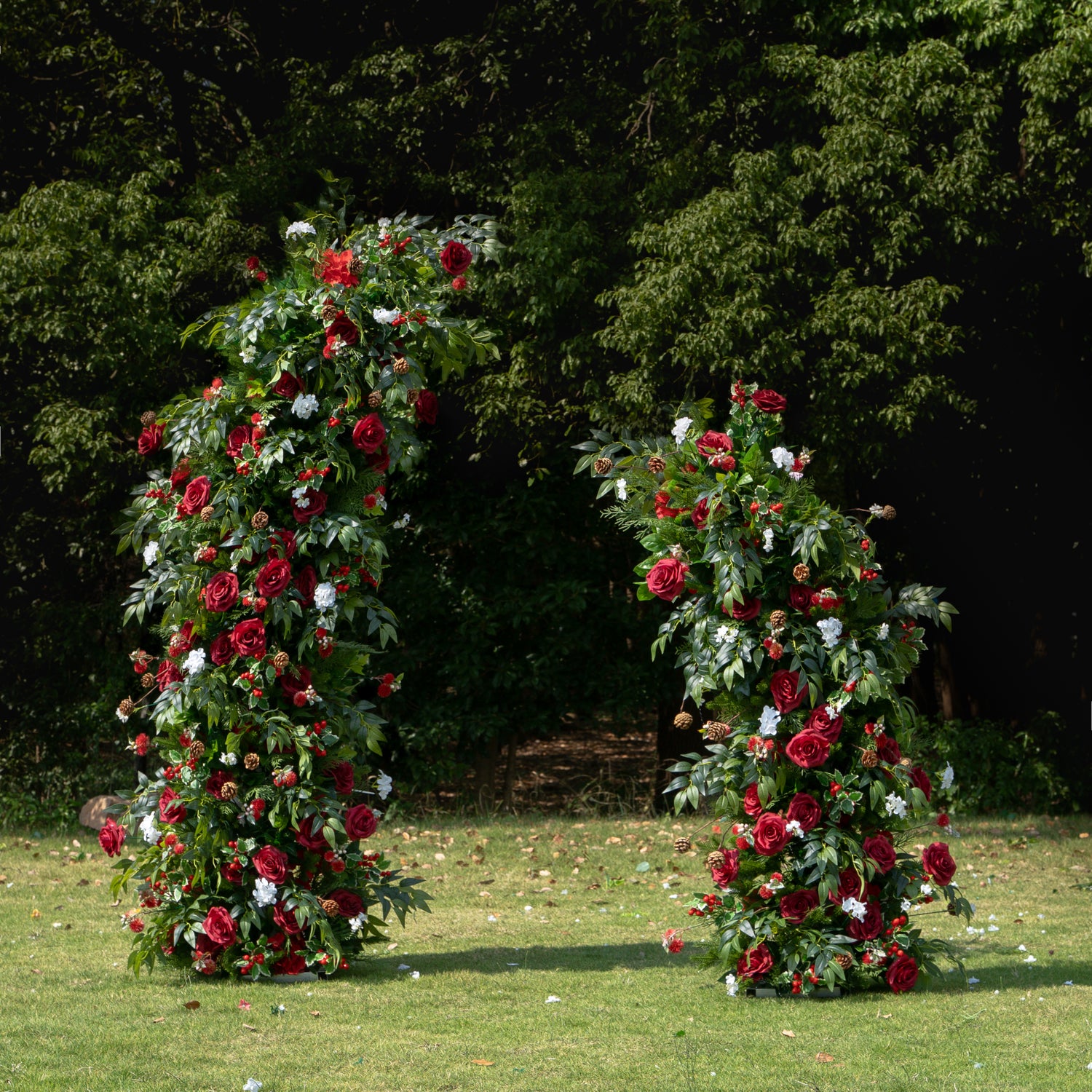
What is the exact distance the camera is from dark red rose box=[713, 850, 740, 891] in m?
5.73

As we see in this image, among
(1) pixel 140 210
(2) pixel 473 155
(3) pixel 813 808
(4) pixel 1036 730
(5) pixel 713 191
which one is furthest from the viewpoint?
(4) pixel 1036 730

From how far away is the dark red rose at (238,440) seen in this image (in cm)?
601

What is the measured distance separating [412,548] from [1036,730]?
20.0 feet

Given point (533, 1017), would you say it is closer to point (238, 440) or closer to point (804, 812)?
point (804, 812)

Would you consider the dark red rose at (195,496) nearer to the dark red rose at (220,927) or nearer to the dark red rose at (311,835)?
the dark red rose at (311,835)

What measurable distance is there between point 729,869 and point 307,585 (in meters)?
2.17

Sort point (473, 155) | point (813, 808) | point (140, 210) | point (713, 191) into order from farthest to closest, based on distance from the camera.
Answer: point (473, 155), point (140, 210), point (713, 191), point (813, 808)

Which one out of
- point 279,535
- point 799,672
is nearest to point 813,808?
point 799,672

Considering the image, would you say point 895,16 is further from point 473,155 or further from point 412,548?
point 412,548

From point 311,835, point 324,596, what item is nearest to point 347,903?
point 311,835

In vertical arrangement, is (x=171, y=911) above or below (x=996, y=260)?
below

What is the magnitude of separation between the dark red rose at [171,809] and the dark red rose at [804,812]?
2.55 meters

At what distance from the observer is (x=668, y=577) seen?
5.60 metres

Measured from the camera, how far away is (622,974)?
643cm
